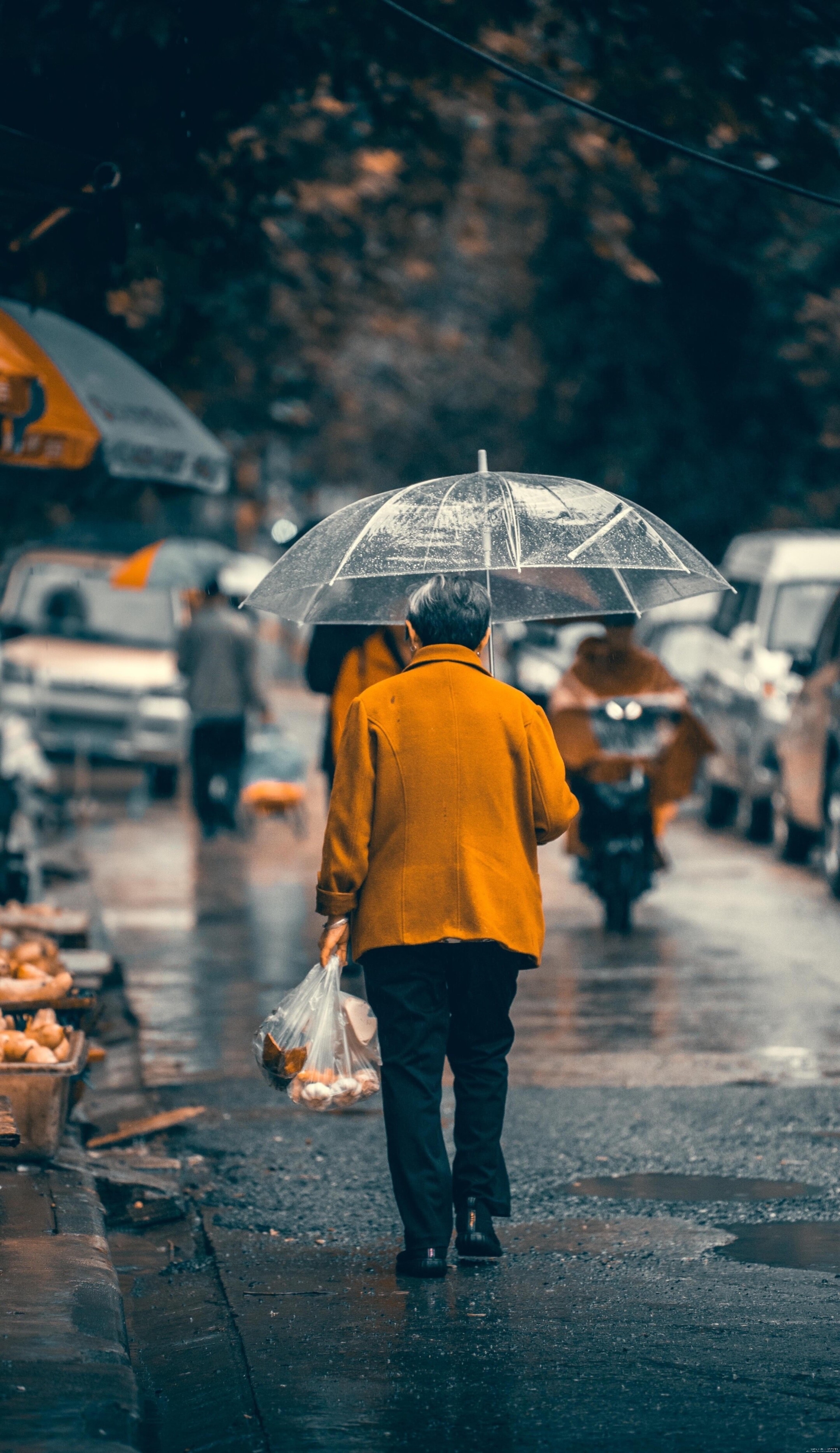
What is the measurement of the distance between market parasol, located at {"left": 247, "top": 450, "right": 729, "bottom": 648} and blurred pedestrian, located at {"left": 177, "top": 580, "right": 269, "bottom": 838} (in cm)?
957

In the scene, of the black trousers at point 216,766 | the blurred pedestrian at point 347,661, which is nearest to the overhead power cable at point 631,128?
the blurred pedestrian at point 347,661

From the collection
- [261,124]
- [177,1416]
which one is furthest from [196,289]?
[177,1416]

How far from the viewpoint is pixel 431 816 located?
16.8 feet

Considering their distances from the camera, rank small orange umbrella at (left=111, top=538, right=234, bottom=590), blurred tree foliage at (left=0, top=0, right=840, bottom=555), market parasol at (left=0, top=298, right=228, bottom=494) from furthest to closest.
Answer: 1. small orange umbrella at (left=111, top=538, right=234, bottom=590)
2. blurred tree foliage at (left=0, top=0, right=840, bottom=555)
3. market parasol at (left=0, top=298, right=228, bottom=494)

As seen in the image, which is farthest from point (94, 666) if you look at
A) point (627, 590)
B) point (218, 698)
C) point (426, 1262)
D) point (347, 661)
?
point (426, 1262)

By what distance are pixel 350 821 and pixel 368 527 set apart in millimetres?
1024

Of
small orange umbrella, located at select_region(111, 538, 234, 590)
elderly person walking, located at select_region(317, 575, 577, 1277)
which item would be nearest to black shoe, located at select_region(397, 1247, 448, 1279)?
elderly person walking, located at select_region(317, 575, 577, 1277)

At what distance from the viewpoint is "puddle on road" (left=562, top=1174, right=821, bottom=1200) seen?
6.07 metres

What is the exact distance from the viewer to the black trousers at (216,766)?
15.9 meters

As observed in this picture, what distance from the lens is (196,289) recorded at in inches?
374

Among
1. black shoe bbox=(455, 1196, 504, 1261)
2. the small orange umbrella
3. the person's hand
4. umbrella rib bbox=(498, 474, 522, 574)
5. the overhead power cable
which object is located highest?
the overhead power cable

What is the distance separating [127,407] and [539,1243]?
3.99 metres

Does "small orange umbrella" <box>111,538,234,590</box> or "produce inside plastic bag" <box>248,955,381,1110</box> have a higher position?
"small orange umbrella" <box>111,538,234,590</box>

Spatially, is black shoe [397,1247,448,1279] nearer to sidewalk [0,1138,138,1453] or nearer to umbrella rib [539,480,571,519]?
sidewalk [0,1138,138,1453]
